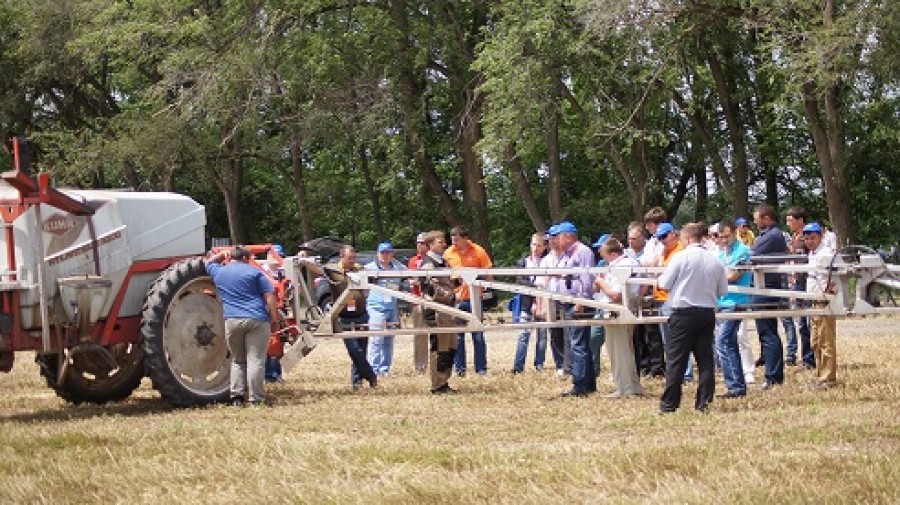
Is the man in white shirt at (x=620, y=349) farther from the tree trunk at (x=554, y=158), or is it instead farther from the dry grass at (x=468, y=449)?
the tree trunk at (x=554, y=158)

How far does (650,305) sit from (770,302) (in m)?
1.26

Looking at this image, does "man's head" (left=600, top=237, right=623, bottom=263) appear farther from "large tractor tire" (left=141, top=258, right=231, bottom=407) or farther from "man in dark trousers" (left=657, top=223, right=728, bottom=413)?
"large tractor tire" (left=141, top=258, right=231, bottom=407)

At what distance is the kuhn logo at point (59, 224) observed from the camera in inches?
553

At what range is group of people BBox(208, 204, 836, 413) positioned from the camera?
42.0 ft

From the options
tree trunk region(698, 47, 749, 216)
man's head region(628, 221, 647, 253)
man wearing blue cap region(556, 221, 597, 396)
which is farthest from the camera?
tree trunk region(698, 47, 749, 216)

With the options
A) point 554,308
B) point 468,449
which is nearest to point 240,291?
point 554,308

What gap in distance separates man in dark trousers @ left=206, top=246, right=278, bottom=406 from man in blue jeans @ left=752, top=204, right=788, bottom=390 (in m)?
4.82

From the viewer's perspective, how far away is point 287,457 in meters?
10.4

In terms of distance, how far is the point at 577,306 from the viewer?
15.0 meters

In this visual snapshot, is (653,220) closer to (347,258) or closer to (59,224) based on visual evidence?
(347,258)

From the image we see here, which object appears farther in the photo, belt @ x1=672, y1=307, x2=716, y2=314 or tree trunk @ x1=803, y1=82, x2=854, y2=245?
tree trunk @ x1=803, y1=82, x2=854, y2=245

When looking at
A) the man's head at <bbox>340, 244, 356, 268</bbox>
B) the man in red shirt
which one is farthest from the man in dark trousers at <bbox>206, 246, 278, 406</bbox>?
the man in red shirt

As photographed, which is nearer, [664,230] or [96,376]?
[664,230]

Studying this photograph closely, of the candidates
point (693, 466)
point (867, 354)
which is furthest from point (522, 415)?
point (867, 354)
